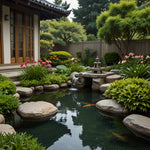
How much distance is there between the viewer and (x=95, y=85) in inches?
300

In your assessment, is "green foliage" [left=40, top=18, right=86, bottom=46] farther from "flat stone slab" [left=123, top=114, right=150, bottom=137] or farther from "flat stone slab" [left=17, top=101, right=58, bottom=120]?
"flat stone slab" [left=123, top=114, right=150, bottom=137]

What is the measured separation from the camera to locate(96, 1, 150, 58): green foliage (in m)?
9.44

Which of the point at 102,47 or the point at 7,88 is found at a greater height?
the point at 102,47

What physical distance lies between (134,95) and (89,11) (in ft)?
74.0

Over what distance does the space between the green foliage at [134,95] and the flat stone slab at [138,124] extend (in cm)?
56

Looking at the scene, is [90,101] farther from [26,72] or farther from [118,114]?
[26,72]

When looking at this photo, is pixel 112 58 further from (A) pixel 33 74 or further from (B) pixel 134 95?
(B) pixel 134 95

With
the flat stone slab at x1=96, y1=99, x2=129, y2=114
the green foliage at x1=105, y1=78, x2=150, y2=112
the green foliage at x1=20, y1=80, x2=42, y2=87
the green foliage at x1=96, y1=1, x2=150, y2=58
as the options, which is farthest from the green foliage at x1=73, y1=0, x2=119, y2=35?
the flat stone slab at x1=96, y1=99, x2=129, y2=114

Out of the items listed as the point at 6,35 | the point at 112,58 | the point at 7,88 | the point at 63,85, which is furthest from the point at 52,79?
the point at 112,58

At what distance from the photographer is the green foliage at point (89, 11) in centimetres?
2348

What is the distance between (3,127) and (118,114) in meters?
2.77

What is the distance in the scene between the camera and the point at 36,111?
4.09m

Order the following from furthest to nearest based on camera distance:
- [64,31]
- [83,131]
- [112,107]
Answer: [64,31], [112,107], [83,131]

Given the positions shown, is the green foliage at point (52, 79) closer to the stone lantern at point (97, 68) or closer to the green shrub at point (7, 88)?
the stone lantern at point (97, 68)
